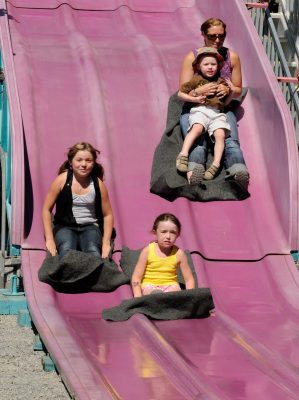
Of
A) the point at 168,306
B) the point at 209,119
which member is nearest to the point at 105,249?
the point at 168,306

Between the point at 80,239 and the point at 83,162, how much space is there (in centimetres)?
49

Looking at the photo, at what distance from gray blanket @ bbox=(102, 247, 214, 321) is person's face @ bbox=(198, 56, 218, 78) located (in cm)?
207

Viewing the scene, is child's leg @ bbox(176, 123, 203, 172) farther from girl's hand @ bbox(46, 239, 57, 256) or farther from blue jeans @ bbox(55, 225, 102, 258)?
girl's hand @ bbox(46, 239, 57, 256)

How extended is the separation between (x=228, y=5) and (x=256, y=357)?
434cm

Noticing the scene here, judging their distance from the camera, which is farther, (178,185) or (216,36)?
(216,36)

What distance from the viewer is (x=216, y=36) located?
28.7 ft

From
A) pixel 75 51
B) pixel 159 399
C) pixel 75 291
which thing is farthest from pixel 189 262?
pixel 75 51

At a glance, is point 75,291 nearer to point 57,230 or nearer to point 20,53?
point 57,230

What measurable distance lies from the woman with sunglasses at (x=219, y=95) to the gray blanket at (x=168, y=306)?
1345 mm

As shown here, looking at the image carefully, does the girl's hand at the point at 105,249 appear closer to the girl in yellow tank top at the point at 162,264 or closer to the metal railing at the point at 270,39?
the girl in yellow tank top at the point at 162,264

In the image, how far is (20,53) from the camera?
30.4 ft

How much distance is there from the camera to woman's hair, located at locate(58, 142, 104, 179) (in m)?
7.54

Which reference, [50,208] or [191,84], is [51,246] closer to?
[50,208]

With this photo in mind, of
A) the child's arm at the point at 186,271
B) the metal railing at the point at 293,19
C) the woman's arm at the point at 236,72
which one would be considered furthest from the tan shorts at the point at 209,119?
the metal railing at the point at 293,19
